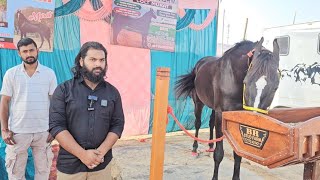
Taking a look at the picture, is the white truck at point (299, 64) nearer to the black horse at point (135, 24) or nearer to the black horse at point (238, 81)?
the black horse at point (238, 81)

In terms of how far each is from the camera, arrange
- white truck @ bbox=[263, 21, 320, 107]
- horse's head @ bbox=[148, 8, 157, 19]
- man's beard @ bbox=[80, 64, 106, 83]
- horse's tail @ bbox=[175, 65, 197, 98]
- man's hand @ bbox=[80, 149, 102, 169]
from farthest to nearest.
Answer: horse's head @ bbox=[148, 8, 157, 19]
white truck @ bbox=[263, 21, 320, 107]
horse's tail @ bbox=[175, 65, 197, 98]
man's beard @ bbox=[80, 64, 106, 83]
man's hand @ bbox=[80, 149, 102, 169]

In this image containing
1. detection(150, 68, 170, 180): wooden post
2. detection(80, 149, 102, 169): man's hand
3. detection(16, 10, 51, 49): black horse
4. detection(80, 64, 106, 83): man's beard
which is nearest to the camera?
detection(80, 149, 102, 169): man's hand

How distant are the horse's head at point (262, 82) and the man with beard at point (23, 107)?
7.00 feet

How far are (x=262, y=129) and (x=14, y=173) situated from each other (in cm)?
262

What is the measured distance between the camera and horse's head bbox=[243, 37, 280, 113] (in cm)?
271

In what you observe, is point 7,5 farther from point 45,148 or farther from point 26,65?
point 45,148

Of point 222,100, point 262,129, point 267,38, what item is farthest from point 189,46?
point 262,129

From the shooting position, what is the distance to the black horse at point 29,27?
478 cm

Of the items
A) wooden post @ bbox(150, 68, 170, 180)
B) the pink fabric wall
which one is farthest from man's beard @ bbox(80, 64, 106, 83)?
the pink fabric wall

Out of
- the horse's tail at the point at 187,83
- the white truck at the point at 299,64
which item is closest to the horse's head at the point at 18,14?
the horse's tail at the point at 187,83

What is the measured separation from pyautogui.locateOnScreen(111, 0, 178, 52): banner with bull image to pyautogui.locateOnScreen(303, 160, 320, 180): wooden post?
472 cm

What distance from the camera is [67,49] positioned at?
5.48m

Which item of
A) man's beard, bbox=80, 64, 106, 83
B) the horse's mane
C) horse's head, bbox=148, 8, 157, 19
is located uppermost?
horse's head, bbox=148, 8, 157, 19

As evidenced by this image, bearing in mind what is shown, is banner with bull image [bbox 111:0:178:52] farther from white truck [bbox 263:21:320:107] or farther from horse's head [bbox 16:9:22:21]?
white truck [bbox 263:21:320:107]
